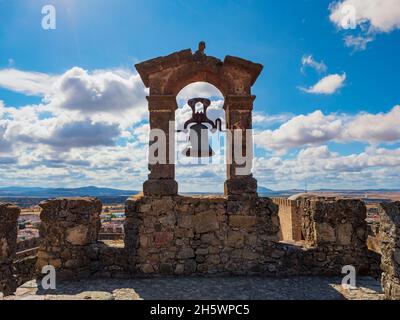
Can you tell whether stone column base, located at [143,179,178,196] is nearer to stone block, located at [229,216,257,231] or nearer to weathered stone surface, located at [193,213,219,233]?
weathered stone surface, located at [193,213,219,233]

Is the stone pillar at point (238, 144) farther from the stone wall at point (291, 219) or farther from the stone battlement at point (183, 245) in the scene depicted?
the stone wall at point (291, 219)

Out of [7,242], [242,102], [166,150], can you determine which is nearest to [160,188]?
[166,150]

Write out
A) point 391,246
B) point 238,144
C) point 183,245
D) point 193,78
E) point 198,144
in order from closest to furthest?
point 391,246 < point 183,245 < point 198,144 < point 238,144 < point 193,78

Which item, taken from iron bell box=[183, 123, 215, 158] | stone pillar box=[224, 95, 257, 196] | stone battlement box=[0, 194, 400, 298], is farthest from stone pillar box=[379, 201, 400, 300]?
iron bell box=[183, 123, 215, 158]

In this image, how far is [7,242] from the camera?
19.5 feet

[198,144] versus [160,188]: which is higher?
[198,144]

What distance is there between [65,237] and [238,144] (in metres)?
3.55

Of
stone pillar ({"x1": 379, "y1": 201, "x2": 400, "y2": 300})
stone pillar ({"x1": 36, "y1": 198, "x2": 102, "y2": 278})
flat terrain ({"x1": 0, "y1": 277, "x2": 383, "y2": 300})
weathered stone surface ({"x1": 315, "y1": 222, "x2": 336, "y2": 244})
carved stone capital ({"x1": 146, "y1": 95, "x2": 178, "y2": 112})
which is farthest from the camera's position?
carved stone capital ({"x1": 146, "y1": 95, "x2": 178, "y2": 112})

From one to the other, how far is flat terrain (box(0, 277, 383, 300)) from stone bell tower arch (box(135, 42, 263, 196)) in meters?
1.55

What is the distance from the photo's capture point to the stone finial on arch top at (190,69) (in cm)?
618

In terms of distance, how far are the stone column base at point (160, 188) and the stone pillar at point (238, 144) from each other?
102cm

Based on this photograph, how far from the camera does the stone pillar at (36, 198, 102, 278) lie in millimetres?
5777

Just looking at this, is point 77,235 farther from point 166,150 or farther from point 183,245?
point 166,150
